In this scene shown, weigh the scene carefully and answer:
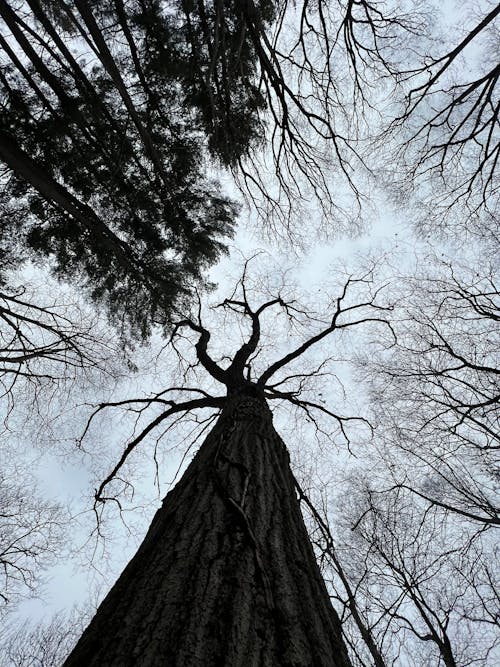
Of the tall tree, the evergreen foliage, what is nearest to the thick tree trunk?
the tall tree

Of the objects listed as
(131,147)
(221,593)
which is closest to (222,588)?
(221,593)

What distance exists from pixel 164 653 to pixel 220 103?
524 cm

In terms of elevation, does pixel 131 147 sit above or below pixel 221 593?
above

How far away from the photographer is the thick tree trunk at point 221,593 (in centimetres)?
97

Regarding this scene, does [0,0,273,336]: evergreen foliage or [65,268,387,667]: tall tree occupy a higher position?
[0,0,273,336]: evergreen foliage

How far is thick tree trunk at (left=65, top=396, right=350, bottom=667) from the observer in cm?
97

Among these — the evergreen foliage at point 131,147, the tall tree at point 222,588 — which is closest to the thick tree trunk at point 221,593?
the tall tree at point 222,588

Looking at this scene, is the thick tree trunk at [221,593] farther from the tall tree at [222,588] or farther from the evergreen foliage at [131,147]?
the evergreen foliage at [131,147]

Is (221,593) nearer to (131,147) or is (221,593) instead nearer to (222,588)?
(222,588)

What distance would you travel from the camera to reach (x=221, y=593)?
1169 millimetres

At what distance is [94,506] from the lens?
15.7ft

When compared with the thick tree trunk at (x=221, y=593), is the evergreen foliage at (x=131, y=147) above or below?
above

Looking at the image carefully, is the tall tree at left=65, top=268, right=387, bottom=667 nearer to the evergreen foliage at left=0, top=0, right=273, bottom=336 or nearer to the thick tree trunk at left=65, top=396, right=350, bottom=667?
the thick tree trunk at left=65, top=396, right=350, bottom=667

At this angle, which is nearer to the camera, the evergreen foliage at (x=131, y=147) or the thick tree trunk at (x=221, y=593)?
the thick tree trunk at (x=221, y=593)
